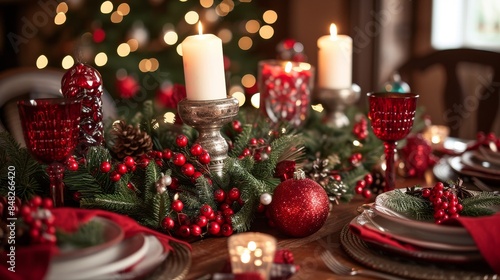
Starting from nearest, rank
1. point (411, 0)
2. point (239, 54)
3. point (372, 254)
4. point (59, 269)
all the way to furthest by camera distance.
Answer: point (59, 269), point (372, 254), point (411, 0), point (239, 54)

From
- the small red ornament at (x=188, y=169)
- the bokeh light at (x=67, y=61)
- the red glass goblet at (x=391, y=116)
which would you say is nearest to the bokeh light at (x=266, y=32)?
the bokeh light at (x=67, y=61)

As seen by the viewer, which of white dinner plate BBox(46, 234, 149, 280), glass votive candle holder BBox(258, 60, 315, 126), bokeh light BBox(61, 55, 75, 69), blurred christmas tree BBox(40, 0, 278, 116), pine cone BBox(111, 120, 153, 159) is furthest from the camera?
bokeh light BBox(61, 55, 75, 69)

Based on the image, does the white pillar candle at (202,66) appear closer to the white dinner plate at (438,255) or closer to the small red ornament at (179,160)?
the small red ornament at (179,160)

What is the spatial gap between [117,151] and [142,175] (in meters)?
0.14

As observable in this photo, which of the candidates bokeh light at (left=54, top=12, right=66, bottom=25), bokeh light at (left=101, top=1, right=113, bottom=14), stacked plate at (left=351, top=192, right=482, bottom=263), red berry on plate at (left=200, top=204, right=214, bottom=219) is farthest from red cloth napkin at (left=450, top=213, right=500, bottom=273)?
bokeh light at (left=54, top=12, right=66, bottom=25)

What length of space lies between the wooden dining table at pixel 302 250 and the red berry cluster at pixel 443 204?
15 cm

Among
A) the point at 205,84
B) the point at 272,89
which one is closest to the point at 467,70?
the point at 272,89

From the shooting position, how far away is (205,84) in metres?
0.94

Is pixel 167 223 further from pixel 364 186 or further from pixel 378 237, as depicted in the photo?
pixel 364 186

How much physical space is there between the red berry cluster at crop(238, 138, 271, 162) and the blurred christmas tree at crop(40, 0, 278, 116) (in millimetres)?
2183

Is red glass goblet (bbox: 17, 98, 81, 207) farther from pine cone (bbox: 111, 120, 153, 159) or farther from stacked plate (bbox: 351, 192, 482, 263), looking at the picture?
stacked plate (bbox: 351, 192, 482, 263)

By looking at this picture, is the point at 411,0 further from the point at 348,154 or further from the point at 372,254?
the point at 372,254

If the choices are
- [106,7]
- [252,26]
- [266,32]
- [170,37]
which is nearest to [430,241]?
[170,37]

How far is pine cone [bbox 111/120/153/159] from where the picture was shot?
1.05 meters
